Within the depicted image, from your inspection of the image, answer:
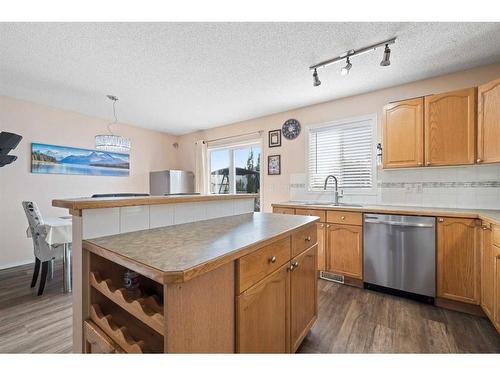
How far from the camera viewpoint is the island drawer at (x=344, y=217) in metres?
2.43

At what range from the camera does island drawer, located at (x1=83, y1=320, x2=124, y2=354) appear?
865mm

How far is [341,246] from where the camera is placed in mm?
2545

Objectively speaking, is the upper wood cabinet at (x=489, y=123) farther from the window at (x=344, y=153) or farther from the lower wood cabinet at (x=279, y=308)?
the lower wood cabinet at (x=279, y=308)


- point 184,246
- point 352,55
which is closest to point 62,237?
point 184,246

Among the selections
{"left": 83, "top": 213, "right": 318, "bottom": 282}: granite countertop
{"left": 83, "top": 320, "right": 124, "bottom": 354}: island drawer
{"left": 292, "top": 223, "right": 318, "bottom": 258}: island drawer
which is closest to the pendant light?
{"left": 83, "top": 213, "right": 318, "bottom": 282}: granite countertop

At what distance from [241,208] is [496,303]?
196 centimetres

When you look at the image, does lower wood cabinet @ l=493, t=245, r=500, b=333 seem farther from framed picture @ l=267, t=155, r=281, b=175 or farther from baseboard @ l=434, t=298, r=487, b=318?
framed picture @ l=267, t=155, r=281, b=175

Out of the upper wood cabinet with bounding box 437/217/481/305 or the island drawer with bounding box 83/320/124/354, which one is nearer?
the island drawer with bounding box 83/320/124/354

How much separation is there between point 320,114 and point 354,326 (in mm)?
2660

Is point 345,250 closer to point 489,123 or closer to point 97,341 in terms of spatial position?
point 489,123

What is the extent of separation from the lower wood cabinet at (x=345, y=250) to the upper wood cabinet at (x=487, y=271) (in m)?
0.91

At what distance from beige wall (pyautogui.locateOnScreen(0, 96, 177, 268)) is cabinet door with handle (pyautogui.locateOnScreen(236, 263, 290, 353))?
383cm

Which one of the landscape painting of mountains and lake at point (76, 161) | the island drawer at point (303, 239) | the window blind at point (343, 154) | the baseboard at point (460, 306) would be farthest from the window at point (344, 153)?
the landscape painting of mountains and lake at point (76, 161)

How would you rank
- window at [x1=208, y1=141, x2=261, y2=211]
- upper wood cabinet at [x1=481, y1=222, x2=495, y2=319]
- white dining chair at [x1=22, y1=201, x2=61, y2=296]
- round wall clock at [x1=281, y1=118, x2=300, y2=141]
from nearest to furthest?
upper wood cabinet at [x1=481, y1=222, x2=495, y2=319] → white dining chair at [x1=22, y1=201, x2=61, y2=296] → round wall clock at [x1=281, y1=118, x2=300, y2=141] → window at [x1=208, y1=141, x2=261, y2=211]
